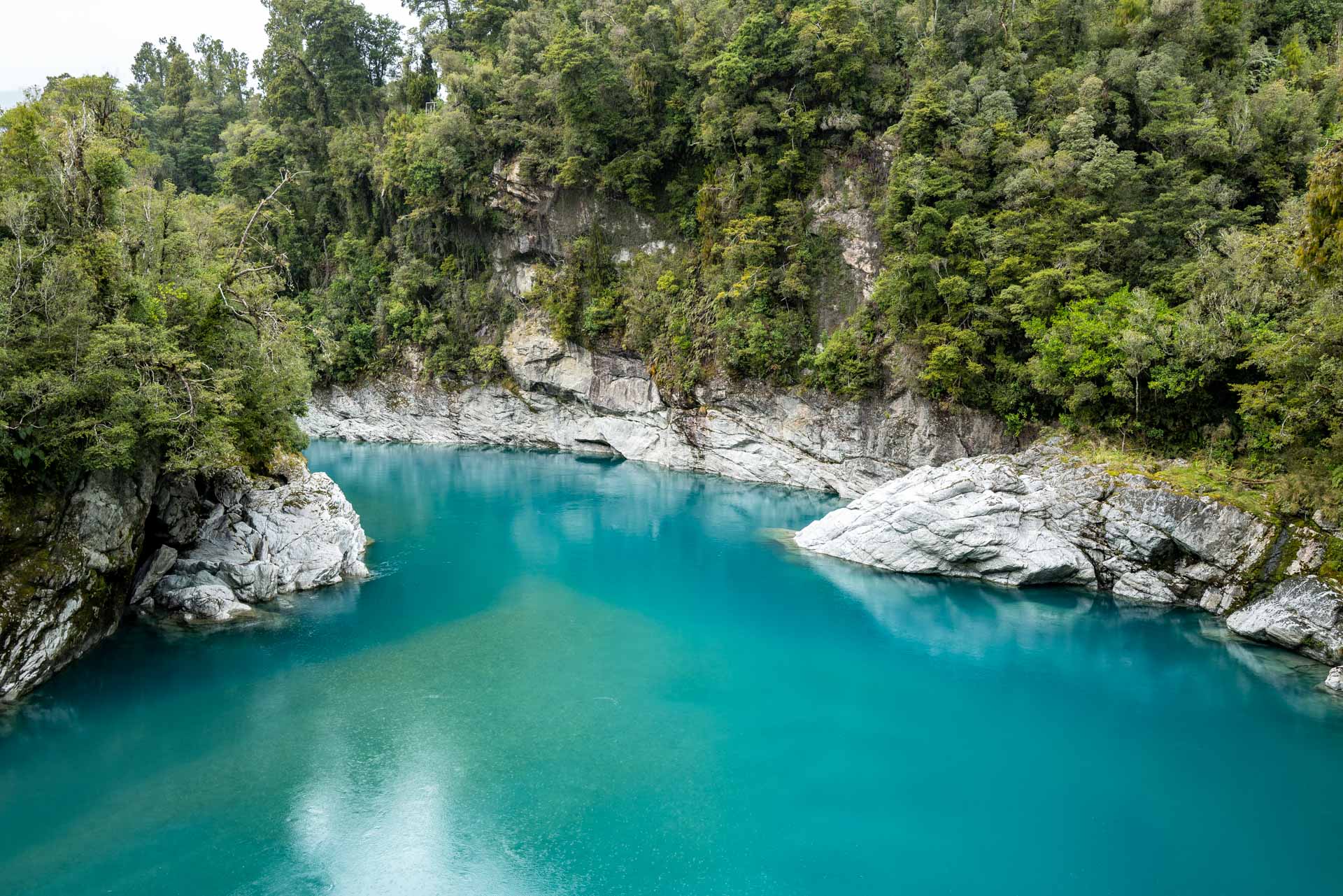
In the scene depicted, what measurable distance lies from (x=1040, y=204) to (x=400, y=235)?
29.5 m

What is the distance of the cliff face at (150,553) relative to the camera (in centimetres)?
1093

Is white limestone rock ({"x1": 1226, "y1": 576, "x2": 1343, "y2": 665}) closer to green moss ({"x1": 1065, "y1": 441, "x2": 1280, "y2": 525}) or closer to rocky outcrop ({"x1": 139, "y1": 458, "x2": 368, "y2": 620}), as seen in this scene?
green moss ({"x1": 1065, "y1": 441, "x2": 1280, "y2": 525})

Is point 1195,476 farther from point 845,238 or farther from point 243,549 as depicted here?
point 243,549

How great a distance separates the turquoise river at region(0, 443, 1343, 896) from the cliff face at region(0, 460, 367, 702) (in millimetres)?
701

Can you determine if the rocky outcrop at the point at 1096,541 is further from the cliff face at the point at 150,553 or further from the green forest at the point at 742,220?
the cliff face at the point at 150,553

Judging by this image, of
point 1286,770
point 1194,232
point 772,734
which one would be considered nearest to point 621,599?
point 772,734

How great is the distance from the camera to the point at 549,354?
32625 millimetres

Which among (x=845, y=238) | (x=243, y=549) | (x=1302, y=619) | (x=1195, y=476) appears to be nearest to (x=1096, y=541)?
(x=1195, y=476)

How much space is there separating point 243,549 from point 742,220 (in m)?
18.8

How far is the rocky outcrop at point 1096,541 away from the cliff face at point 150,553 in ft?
41.5

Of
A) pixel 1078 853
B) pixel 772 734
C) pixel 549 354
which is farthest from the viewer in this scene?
pixel 549 354

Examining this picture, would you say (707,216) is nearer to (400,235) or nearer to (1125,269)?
(1125,269)

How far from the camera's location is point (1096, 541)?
16141 mm

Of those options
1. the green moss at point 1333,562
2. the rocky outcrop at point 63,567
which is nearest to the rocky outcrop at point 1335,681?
the green moss at point 1333,562
